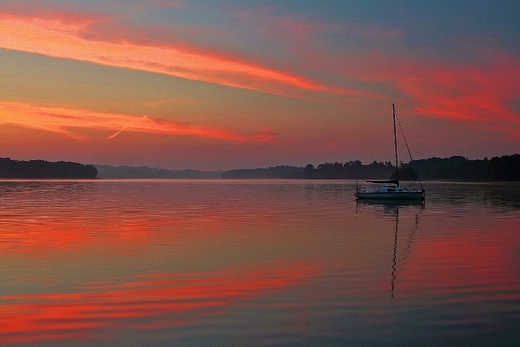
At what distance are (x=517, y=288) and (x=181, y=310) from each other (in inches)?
501

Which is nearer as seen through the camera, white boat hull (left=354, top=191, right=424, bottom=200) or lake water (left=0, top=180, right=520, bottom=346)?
lake water (left=0, top=180, right=520, bottom=346)

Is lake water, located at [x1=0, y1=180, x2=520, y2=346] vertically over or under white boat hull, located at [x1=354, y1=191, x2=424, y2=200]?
under

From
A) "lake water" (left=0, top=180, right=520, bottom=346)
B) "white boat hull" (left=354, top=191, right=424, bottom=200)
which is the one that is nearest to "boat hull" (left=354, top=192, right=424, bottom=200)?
"white boat hull" (left=354, top=191, right=424, bottom=200)

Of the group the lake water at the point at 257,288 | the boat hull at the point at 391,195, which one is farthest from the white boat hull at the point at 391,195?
the lake water at the point at 257,288

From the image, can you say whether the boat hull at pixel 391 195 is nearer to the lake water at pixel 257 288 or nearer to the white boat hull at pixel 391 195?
the white boat hull at pixel 391 195

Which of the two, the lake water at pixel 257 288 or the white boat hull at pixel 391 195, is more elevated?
the white boat hull at pixel 391 195

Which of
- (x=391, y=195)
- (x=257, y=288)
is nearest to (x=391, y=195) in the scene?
(x=391, y=195)

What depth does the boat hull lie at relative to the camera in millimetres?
92000

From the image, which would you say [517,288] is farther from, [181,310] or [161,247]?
[161,247]

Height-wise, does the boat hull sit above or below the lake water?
above

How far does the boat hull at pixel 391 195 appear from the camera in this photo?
92.0 meters

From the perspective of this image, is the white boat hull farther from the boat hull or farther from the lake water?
the lake water

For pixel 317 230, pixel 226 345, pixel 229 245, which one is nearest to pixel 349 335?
pixel 226 345

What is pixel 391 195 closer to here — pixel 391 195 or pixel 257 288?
pixel 391 195
